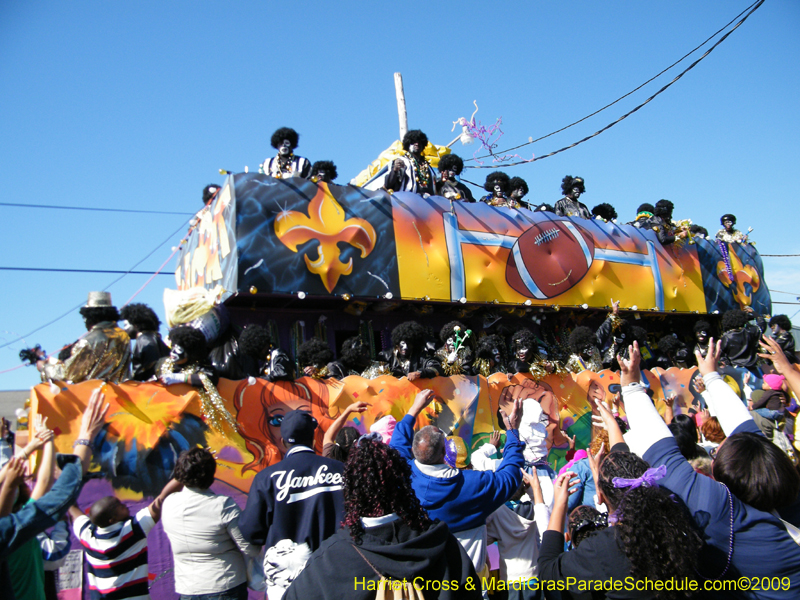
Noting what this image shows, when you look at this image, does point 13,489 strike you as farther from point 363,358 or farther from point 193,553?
point 363,358

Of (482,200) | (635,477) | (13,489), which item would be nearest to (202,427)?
(13,489)

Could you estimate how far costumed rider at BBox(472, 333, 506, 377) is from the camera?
7.96 metres

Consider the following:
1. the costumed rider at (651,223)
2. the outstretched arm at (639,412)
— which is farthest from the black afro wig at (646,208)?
the outstretched arm at (639,412)

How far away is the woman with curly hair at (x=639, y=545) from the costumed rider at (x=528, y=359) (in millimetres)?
5160

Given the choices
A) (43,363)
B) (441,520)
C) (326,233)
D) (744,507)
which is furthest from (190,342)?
(744,507)

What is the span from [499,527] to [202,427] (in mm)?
2850

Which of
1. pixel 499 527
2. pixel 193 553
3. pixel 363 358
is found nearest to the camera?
pixel 193 553

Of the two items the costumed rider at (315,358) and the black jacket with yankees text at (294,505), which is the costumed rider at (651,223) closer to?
the costumed rider at (315,358)

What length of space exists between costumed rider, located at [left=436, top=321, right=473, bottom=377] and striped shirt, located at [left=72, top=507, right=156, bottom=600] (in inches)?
182

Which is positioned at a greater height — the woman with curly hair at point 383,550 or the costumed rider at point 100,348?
the costumed rider at point 100,348

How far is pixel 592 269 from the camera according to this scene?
966 cm

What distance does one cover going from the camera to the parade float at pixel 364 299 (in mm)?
5156

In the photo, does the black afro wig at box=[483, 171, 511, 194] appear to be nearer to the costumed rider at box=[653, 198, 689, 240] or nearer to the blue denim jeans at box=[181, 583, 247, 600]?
the costumed rider at box=[653, 198, 689, 240]

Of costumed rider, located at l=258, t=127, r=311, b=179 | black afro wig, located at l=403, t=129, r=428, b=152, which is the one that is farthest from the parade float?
black afro wig, located at l=403, t=129, r=428, b=152
